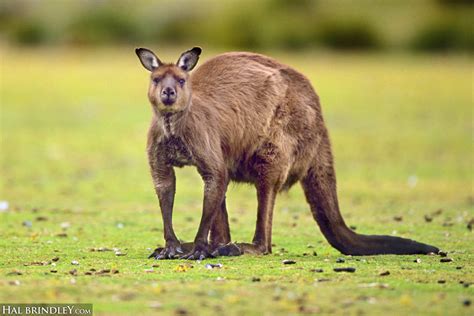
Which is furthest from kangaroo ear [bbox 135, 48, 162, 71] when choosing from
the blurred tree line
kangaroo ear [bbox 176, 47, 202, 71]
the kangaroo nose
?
the blurred tree line

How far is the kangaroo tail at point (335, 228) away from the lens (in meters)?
9.36

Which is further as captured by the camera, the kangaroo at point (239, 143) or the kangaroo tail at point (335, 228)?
the kangaroo tail at point (335, 228)

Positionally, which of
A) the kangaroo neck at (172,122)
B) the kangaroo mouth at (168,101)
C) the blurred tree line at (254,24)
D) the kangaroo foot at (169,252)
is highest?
the blurred tree line at (254,24)

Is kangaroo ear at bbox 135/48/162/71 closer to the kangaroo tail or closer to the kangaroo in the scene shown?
the kangaroo

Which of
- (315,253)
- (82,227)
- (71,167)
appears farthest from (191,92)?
(71,167)

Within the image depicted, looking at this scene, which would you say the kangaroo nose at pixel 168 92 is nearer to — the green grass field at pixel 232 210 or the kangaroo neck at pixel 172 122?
the kangaroo neck at pixel 172 122

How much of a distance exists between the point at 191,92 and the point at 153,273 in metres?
1.84

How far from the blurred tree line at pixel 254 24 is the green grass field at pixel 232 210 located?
40.3ft

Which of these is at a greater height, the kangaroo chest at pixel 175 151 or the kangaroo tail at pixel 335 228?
the kangaroo chest at pixel 175 151

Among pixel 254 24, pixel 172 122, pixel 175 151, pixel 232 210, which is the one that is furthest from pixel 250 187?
pixel 254 24

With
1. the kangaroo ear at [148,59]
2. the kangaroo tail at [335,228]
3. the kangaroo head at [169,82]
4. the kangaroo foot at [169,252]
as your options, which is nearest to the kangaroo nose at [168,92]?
the kangaroo head at [169,82]

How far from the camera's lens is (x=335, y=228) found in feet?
31.8

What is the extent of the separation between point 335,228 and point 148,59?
7.34 ft

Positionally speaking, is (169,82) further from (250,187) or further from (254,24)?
(254,24)
